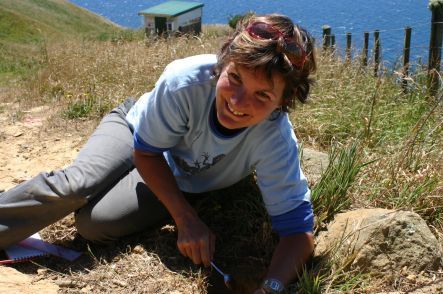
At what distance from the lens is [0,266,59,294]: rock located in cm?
212

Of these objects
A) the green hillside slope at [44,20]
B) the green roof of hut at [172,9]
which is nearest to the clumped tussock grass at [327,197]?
the green roof of hut at [172,9]

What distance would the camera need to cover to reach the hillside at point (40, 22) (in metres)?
21.5

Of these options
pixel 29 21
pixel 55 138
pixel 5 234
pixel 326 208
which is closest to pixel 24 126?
pixel 55 138

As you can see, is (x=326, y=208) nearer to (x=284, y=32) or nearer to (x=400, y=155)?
(x=400, y=155)

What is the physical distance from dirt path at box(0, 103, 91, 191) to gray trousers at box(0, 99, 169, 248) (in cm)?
87

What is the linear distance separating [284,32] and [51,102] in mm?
3474

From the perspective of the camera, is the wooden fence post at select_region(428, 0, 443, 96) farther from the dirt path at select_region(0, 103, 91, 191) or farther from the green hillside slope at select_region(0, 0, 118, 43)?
the green hillside slope at select_region(0, 0, 118, 43)

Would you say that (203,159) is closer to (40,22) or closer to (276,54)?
(276,54)

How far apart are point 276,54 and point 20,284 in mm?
1381

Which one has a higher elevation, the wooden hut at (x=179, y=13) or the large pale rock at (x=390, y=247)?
the wooden hut at (x=179, y=13)

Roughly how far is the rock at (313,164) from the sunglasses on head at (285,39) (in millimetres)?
1057

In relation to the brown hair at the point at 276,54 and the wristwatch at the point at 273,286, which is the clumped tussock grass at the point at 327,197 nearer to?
the wristwatch at the point at 273,286

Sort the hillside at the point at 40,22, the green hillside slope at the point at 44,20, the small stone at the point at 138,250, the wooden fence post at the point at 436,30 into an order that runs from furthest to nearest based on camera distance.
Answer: the green hillside slope at the point at 44,20, the hillside at the point at 40,22, the wooden fence post at the point at 436,30, the small stone at the point at 138,250

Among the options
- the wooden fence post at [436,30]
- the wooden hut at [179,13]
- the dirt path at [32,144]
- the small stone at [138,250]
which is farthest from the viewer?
the wooden hut at [179,13]
